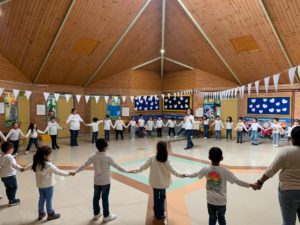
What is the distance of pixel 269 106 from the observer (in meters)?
10.9

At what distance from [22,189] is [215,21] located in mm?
7610

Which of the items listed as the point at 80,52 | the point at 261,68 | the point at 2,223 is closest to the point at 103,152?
the point at 2,223

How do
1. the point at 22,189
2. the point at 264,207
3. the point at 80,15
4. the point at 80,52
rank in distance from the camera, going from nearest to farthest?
1. the point at 264,207
2. the point at 22,189
3. the point at 80,15
4. the point at 80,52

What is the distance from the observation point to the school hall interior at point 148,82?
3941 millimetres

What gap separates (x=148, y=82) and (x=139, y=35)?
14.9ft

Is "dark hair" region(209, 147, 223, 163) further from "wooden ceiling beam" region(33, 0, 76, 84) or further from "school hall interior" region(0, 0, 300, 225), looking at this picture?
"wooden ceiling beam" region(33, 0, 76, 84)

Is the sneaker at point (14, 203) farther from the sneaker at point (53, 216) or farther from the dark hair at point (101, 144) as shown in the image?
the dark hair at point (101, 144)

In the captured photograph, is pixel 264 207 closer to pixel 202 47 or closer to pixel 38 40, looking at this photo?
pixel 202 47

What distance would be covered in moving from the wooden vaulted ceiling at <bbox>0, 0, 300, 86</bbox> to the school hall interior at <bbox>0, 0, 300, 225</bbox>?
40 millimetres

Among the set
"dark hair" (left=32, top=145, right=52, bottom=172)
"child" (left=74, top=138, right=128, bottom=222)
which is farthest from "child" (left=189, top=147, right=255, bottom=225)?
"dark hair" (left=32, top=145, right=52, bottom=172)

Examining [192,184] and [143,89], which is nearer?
[192,184]

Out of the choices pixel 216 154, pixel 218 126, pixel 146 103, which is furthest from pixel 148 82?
pixel 216 154

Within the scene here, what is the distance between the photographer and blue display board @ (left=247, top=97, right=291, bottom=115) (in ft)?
34.1

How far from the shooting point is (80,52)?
920 centimetres
